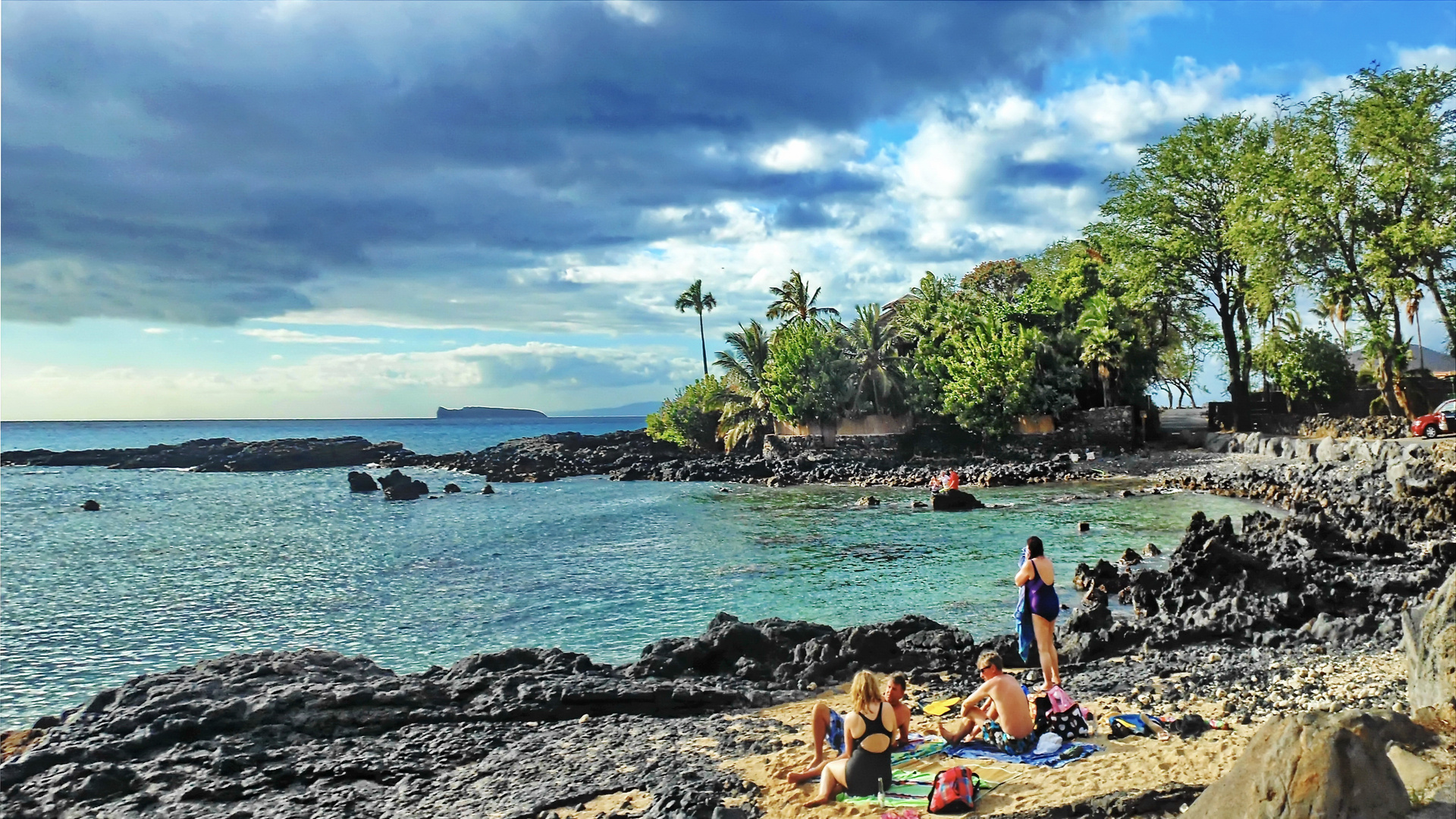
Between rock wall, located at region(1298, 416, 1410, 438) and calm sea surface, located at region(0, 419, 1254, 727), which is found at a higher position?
rock wall, located at region(1298, 416, 1410, 438)

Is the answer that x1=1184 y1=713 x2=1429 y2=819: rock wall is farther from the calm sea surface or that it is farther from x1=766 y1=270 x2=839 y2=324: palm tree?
x1=766 y1=270 x2=839 y2=324: palm tree

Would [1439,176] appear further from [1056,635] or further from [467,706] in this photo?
[467,706]

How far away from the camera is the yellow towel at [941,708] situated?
415 inches

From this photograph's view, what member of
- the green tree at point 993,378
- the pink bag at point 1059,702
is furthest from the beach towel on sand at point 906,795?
the green tree at point 993,378

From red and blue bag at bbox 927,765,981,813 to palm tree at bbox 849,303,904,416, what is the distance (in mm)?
46782

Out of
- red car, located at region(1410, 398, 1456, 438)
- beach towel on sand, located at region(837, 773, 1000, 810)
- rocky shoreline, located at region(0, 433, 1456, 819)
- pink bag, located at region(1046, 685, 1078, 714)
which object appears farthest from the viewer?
red car, located at region(1410, 398, 1456, 438)

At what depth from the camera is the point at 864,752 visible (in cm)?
791

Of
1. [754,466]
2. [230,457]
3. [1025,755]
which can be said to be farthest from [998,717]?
[230,457]

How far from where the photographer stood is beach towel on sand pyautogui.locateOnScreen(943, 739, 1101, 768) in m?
8.23

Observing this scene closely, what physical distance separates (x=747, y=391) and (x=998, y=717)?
53293 mm

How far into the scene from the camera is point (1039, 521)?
29172 mm

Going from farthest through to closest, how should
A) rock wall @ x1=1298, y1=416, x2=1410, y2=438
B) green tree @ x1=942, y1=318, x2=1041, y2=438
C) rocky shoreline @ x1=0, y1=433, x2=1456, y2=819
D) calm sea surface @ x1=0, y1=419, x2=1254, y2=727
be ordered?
1. green tree @ x1=942, y1=318, x2=1041, y2=438
2. rock wall @ x1=1298, y1=416, x2=1410, y2=438
3. calm sea surface @ x1=0, y1=419, x2=1254, y2=727
4. rocky shoreline @ x1=0, y1=433, x2=1456, y2=819

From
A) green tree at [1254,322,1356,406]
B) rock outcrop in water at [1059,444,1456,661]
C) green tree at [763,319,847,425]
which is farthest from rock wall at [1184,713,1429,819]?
green tree at [763,319,847,425]

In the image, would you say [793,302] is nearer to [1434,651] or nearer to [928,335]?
[928,335]
